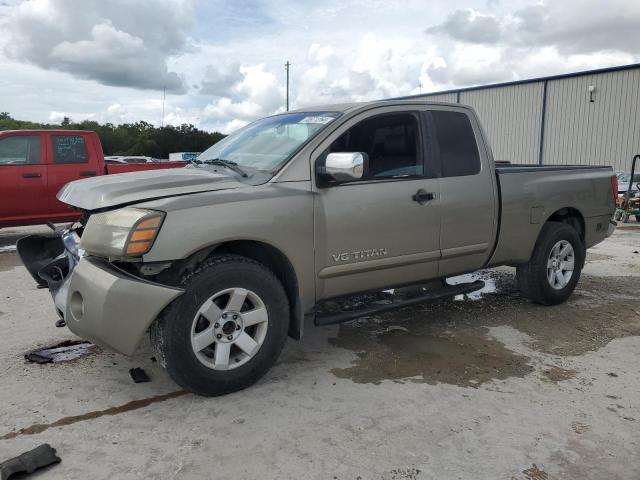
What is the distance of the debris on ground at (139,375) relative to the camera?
3.49 metres

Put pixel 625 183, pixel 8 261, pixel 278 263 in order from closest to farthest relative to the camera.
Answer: pixel 278 263, pixel 8 261, pixel 625 183

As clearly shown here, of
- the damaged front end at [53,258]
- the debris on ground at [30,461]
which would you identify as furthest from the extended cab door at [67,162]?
the debris on ground at [30,461]

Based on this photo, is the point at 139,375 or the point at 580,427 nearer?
the point at 580,427

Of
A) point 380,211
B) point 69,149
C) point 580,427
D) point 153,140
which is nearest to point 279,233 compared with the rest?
point 380,211

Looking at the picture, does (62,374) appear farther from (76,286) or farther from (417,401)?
(417,401)

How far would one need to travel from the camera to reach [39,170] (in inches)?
329

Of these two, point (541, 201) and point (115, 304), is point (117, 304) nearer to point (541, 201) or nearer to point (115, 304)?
point (115, 304)

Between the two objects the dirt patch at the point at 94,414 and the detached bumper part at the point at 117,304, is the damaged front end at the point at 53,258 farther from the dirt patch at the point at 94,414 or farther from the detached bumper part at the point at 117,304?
the dirt patch at the point at 94,414

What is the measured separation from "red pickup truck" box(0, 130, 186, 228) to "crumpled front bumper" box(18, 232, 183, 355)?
16.9ft

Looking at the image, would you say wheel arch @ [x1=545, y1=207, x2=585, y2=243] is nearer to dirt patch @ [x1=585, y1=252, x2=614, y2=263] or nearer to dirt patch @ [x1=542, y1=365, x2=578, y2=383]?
dirt patch @ [x1=542, y1=365, x2=578, y2=383]

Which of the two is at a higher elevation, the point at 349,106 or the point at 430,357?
the point at 349,106

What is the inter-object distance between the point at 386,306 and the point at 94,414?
203 centimetres

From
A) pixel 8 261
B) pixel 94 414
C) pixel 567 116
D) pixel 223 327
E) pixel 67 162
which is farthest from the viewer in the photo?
pixel 567 116

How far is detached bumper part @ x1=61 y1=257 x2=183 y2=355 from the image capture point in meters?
2.91
